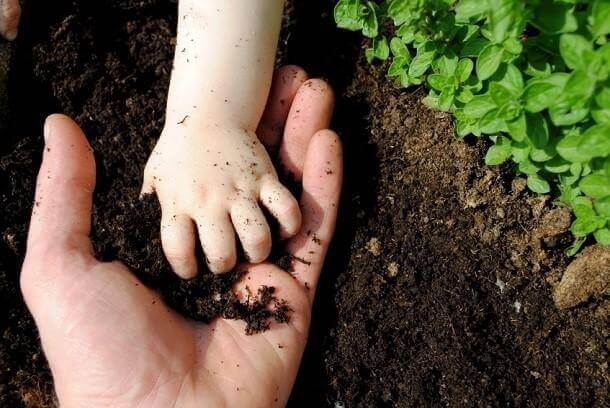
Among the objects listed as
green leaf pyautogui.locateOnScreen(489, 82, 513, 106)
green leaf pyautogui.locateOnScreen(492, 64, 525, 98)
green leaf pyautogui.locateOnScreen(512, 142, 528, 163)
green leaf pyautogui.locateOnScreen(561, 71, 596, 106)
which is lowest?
green leaf pyautogui.locateOnScreen(512, 142, 528, 163)

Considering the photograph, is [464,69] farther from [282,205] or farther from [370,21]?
[282,205]

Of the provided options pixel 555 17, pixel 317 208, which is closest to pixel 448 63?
pixel 555 17

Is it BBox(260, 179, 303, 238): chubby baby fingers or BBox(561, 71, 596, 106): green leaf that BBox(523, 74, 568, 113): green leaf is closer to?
BBox(561, 71, 596, 106): green leaf

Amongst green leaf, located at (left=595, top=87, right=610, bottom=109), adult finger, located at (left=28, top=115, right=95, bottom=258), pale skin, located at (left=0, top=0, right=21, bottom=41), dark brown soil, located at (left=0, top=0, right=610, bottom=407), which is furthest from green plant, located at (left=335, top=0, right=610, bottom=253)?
pale skin, located at (left=0, top=0, right=21, bottom=41)

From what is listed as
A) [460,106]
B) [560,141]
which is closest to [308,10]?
[460,106]

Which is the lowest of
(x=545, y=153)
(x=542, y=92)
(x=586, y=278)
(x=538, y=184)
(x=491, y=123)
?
(x=586, y=278)

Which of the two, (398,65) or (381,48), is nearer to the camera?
(398,65)

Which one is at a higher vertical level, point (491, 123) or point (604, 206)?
point (491, 123)

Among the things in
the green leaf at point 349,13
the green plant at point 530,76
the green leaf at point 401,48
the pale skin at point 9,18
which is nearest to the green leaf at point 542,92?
the green plant at point 530,76

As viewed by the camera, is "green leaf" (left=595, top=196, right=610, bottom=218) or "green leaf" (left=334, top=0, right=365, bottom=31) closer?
"green leaf" (left=595, top=196, right=610, bottom=218)
